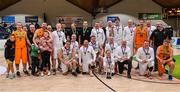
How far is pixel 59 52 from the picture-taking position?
9.45 m

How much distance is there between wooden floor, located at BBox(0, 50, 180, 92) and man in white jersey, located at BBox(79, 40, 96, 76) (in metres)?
0.40

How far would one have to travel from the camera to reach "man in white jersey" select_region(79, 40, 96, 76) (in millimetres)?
9477

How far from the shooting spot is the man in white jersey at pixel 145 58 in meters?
9.11

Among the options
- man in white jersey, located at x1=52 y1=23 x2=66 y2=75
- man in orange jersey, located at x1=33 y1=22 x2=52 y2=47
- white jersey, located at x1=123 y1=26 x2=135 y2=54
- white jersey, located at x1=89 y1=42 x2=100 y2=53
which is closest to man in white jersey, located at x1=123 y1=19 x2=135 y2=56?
white jersey, located at x1=123 y1=26 x2=135 y2=54

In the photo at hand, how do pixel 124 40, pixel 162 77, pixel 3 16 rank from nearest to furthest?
pixel 162 77, pixel 124 40, pixel 3 16

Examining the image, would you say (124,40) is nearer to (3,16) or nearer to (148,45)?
(148,45)

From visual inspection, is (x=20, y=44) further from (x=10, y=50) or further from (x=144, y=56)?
(x=144, y=56)

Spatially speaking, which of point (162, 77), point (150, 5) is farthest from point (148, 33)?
point (150, 5)

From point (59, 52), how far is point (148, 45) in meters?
2.53

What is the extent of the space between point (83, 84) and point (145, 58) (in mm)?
2114

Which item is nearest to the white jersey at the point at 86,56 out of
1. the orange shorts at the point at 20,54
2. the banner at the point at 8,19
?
the orange shorts at the point at 20,54

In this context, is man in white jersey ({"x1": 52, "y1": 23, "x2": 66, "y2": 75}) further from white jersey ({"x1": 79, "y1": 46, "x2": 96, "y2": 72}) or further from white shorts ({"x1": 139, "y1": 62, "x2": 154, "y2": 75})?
white shorts ({"x1": 139, "y1": 62, "x2": 154, "y2": 75})

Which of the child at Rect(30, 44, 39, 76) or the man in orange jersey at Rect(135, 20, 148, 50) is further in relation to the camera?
the man in orange jersey at Rect(135, 20, 148, 50)

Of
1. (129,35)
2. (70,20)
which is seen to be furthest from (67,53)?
(70,20)
